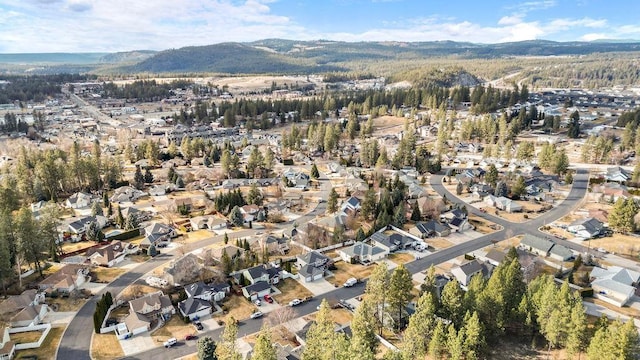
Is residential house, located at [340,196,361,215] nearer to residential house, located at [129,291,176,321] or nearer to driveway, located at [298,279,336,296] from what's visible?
driveway, located at [298,279,336,296]

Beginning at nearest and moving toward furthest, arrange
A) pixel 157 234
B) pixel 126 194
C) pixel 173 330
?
pixel 173 330 < pixel 157 234 < pixel 126 194

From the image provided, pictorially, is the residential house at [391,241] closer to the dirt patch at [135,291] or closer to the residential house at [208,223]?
the residential house at [208,223]

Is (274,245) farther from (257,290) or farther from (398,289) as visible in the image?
(398,289)

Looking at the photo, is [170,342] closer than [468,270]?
Yes

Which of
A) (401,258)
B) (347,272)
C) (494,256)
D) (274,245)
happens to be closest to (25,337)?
(274,245)

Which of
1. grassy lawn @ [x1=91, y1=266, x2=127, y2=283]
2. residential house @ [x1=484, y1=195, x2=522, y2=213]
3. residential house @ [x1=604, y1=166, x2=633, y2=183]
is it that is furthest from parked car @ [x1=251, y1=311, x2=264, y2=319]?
residential house @ [x1=604, y1=166, x2=633, y2=183]

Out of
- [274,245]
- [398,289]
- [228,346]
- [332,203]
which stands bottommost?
[274,245]
